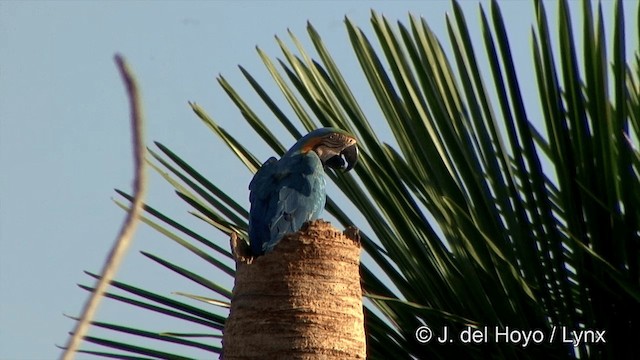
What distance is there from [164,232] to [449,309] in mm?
1241

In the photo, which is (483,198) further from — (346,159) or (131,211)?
(131,211)

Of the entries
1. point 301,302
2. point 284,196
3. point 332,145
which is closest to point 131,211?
point 301,302

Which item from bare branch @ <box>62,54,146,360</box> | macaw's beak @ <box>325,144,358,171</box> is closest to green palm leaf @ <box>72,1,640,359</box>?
macaw's beak @ <box>325,144,358,171</box>

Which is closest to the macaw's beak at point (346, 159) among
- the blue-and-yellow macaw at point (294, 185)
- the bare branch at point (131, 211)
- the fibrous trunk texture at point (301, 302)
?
the blue-and-yellow macaw at point (294, 185)

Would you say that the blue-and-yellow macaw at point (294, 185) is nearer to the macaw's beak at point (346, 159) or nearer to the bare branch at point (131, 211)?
the macaw's beak at point (346, 159)

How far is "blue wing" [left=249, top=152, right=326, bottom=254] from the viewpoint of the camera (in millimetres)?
3217

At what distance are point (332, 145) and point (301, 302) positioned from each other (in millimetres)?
1459

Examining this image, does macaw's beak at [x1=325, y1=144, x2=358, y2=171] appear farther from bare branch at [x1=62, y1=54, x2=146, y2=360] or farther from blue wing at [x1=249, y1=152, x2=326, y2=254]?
bare branch at [x1=62, y1=54, x2=146, y2=360]

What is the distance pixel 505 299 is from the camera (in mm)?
3389

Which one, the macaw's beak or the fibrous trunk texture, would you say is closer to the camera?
the fibrous trunk texture

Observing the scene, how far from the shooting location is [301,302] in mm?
2428

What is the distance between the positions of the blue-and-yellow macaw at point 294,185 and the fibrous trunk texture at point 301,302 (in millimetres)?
497

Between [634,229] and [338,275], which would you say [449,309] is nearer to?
[634,229]

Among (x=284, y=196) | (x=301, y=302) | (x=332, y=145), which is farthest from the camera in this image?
(x=332, y=145)
